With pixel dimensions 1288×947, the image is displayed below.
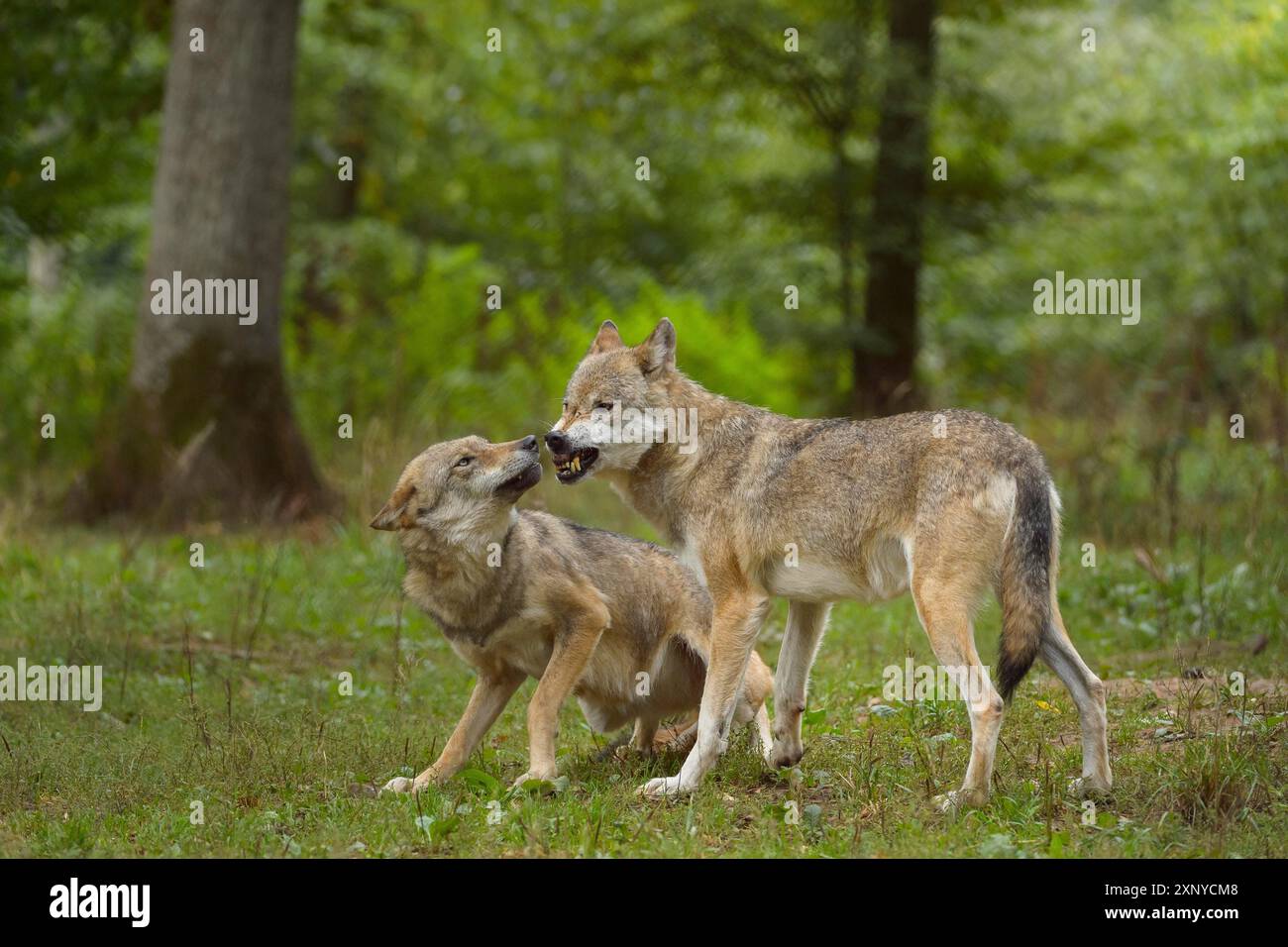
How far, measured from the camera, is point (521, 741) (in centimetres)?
821

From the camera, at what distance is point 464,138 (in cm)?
2480

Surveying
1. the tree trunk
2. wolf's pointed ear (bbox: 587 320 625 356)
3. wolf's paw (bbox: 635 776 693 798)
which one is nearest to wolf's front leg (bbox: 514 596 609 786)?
wolf's paw (bbox: 635 776 693 798)

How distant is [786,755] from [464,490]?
212 cm

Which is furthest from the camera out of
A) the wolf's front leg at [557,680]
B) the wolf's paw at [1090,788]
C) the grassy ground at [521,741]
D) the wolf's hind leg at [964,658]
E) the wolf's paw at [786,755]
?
the wolf's paw at [786,755]

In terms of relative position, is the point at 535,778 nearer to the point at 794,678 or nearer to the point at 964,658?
the point at 794,678

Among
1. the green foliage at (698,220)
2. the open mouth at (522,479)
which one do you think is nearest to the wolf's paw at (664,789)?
the open mouth at (522,479)

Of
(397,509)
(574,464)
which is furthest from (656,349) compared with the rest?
(397,509)

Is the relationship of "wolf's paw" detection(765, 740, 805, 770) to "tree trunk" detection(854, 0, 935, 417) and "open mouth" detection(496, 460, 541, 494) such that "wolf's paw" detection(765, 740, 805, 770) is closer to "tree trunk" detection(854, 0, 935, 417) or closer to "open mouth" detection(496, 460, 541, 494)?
"open mouth" detection(496, 460, 541, 494)

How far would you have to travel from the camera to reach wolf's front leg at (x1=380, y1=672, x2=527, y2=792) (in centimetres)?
708

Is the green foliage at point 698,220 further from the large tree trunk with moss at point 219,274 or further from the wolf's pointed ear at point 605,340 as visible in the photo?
the wolf's pointed ear at point 605,340

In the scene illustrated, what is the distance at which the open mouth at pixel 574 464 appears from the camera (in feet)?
23.0

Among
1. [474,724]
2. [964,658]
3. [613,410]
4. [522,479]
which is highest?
[613,410]

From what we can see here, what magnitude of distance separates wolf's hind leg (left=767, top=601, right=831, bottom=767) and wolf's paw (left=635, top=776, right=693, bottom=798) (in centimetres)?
72
